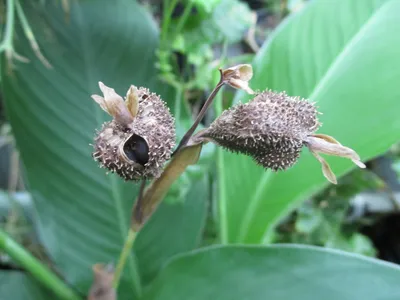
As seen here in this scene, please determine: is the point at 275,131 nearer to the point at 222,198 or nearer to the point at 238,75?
the point at 238,75

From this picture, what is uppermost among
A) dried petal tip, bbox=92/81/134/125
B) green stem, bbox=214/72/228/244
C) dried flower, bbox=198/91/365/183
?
dried petal tip, bbox=92/81/134/125

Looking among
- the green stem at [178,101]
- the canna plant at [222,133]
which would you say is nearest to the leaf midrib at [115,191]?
the green stem at [178,101]

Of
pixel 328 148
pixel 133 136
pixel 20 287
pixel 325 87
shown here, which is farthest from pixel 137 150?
pixel 20 287

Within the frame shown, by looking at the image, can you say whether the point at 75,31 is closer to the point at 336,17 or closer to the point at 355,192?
the point at 336,17

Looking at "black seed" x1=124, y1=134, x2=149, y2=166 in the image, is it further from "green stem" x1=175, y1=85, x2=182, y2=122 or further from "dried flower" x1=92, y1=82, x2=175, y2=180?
"green stem" x1=175, y1=85, x2=182, y2=122

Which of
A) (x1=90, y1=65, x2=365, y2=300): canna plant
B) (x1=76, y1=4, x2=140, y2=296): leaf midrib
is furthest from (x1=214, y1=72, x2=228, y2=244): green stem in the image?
(x1=90, y1=65, x2=365, y2=300): canna plant

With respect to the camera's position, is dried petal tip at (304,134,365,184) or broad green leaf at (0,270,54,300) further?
broad green leaf at (0,270,54,300)

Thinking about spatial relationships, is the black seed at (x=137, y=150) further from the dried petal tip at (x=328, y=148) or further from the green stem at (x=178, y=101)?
the green stem at (x=178, y=101)

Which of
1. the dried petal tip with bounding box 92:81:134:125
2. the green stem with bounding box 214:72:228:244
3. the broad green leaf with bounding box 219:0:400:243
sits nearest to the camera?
the dried petal tip with bounding box 92:81:134:125
